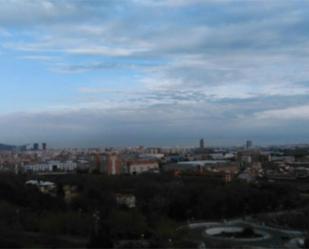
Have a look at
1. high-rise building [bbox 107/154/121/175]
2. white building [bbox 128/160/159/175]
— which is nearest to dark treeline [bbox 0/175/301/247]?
high-rise building [bbox 107/154/121/175]

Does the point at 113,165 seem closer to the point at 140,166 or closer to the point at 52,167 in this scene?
the point at 140,166

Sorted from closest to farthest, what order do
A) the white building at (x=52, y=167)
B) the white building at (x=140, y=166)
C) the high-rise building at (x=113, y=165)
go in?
the high-rise building at (x=113, y=165) < the white building at (x=140, y=166) < the white building at (x=52, y=167)

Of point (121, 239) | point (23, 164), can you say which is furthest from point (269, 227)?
point (23, 164)

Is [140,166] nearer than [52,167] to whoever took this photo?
Yes

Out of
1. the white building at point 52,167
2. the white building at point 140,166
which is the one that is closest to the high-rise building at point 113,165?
the white building at point 140,166

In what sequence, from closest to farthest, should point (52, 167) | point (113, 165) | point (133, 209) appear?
point (133, 209) < point (113, 165) < point (52, 167)

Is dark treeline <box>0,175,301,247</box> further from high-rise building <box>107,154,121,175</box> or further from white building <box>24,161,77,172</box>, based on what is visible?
white building <box>24,161,77,172</box>

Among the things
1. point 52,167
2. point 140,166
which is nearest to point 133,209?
point 140,166

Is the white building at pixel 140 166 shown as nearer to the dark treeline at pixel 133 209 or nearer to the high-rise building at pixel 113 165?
the high-rise building at pixel 113 165
